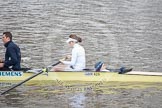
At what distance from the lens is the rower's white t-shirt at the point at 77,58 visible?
60.6ft

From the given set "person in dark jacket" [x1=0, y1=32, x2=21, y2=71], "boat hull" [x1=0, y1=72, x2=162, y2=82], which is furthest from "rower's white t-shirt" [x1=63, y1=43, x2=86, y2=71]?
"person in dark jacket" [x1=0, y1=32, x2=21, y2=71]

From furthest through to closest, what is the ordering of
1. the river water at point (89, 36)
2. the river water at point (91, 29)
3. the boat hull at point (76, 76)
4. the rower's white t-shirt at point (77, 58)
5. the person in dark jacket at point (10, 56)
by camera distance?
the river water at point (91, 29)
the rower's white t-shirt at point (77, 58)
the person in dark jacket at point (10, 56)
the boat hull at point (76, 76)
the river water at point (89, 36)

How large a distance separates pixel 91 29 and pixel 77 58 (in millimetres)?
19467

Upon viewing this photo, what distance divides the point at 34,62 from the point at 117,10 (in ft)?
83.2

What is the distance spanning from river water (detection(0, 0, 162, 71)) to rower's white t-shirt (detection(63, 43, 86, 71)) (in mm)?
5816

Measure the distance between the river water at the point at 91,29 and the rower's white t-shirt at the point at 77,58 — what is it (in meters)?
5.82

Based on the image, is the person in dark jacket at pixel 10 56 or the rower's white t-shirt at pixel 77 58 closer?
the person in dark jacket at pixel 10 56

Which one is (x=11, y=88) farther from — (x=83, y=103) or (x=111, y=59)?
Answer: (x=111, y=59)

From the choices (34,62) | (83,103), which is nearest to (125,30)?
(34,62)

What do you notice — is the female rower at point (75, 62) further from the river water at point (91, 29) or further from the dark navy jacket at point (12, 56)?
the river water at point (91, 29)

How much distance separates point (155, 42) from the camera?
1341 inches

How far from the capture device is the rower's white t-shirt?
60.6ft

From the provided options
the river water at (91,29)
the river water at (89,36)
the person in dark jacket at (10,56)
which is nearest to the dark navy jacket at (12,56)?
the person in dark jacket at (10,56)

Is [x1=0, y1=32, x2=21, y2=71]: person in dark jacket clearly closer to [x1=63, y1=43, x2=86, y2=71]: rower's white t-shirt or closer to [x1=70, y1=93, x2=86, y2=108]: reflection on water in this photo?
[x1=63, y1=43, x2=86, y2=71]: rower's white t-shirt
